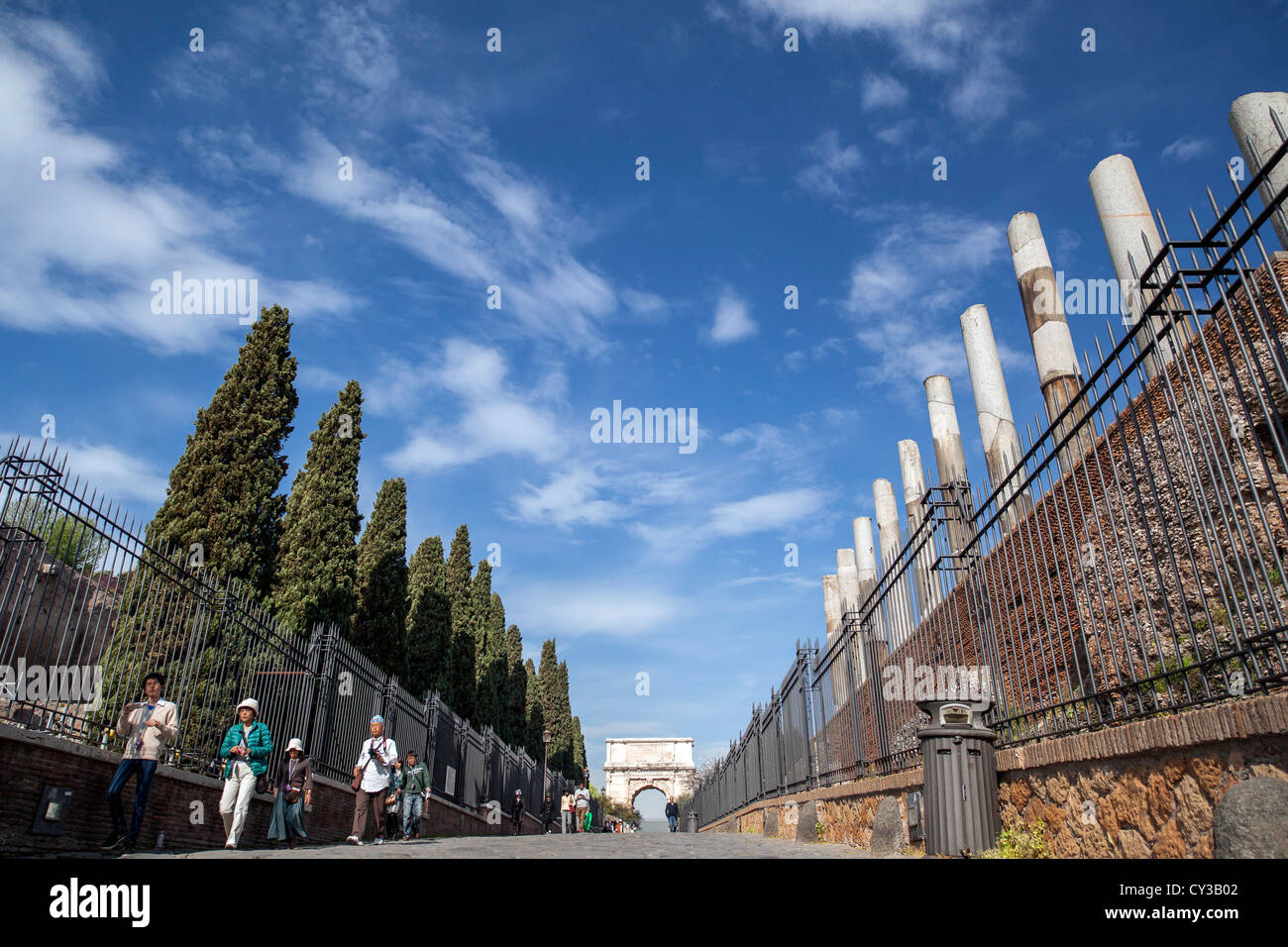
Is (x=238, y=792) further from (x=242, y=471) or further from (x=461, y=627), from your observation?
(x=461, y=627)

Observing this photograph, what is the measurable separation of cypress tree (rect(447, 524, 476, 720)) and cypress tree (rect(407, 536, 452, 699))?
623 millimetres

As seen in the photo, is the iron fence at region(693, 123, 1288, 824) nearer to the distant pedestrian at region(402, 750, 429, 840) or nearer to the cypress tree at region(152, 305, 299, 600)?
the distant pedestrian at region(402, 750, 429, 840)

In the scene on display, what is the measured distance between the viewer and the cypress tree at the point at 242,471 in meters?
14.8

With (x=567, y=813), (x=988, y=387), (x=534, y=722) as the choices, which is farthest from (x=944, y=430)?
(x=534, y=722)

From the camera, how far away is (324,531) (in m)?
18.5

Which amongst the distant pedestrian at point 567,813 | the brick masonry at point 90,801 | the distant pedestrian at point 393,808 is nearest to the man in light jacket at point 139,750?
the brick masonry at point 90,801

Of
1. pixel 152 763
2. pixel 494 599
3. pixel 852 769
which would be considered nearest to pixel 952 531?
pixel 852 769

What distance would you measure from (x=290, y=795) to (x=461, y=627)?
63.6 ft

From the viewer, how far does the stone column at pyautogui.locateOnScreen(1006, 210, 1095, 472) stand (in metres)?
14.2

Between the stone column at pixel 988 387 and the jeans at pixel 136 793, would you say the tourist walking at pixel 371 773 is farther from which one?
the stone column at pixel 988 387

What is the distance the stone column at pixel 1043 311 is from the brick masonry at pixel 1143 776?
9.86 meters

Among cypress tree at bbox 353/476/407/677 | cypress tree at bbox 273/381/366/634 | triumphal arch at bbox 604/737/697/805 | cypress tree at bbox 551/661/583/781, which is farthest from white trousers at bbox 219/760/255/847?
triumphal arch at bbox 604/737/697/805

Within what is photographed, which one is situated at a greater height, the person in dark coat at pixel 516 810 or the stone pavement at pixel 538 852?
the person in dark coat at pixel 516 810

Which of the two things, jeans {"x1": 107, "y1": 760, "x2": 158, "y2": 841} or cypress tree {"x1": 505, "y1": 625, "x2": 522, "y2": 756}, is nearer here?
jeans {"x1": 107, "y1": 760, "x2": 158, "y2": 841}
